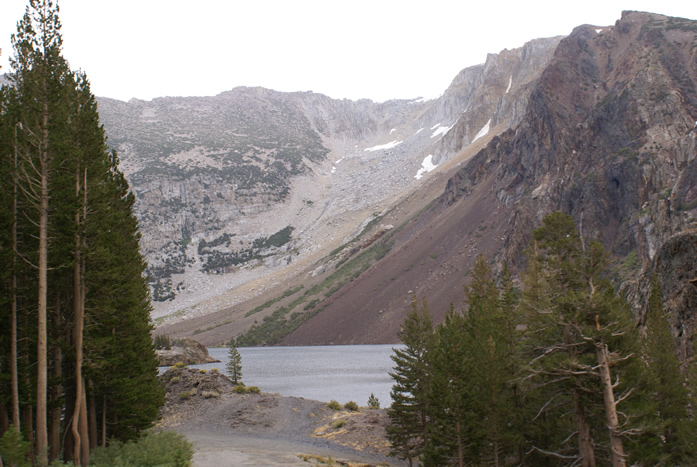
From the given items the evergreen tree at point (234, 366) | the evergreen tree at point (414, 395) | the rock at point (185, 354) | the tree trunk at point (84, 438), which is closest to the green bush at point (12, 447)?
the tree trunk at point (84, 438)

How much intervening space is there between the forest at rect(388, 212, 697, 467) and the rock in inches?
2207

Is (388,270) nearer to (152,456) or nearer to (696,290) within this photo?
(696,290)

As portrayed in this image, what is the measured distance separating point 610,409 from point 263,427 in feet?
67.1

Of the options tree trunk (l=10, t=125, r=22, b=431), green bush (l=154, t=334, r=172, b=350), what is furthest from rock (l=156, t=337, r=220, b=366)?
tree trunk (l=10, t=125, r=22, b=431)

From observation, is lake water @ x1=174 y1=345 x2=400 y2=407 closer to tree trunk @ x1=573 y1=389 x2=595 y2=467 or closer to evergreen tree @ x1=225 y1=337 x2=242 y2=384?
evergreen tree @ x1=225 y1=337 x2=242 y2=384

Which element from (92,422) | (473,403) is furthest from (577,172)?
(92,422)

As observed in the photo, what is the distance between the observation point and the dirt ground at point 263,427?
23.7 meters

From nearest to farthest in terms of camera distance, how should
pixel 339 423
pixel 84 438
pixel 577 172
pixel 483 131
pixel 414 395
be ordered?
pixel 84 438
pixel 414 395
pixel 339 423
pixel 577 172
pixel 483 131

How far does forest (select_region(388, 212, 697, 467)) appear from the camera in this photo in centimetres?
1691

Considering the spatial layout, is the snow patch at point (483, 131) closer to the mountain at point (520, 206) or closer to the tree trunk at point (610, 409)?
the mountain at point (520, 206)

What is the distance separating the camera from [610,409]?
1619cm

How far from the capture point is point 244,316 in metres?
129

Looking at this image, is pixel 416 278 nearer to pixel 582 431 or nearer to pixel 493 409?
pixel 493 409

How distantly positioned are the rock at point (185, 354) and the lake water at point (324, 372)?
6.84 feet
